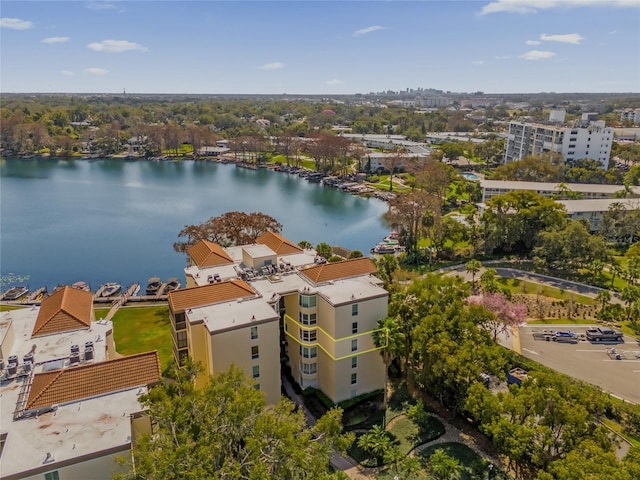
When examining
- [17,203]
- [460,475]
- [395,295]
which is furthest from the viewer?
[17,203]

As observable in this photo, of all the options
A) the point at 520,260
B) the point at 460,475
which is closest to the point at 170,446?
the point at 460,475

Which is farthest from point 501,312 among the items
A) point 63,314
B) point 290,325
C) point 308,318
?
point 63,314

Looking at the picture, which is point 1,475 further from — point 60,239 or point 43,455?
point 60,239

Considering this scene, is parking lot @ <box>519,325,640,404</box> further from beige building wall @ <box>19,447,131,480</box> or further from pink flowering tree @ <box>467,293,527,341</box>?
beige building wall @ <box>19,447,131,480</box>

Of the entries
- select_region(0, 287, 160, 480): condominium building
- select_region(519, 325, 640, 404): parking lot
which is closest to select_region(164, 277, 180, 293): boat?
select_region(0, 287, 160, 480): condominium building

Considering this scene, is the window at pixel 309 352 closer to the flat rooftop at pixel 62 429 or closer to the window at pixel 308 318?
the window at pixel 308 318

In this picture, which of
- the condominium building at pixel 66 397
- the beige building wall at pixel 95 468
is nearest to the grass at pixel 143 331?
the condominium building at pixel 66 397

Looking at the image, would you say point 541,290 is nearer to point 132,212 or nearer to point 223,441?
point 223,441
